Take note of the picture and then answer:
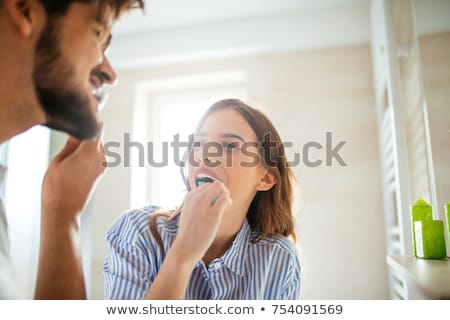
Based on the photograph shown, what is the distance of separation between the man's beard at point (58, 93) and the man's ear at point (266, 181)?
45 cm

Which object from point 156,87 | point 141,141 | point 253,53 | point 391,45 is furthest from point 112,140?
point 391,45

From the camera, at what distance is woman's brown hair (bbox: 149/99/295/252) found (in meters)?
1.02

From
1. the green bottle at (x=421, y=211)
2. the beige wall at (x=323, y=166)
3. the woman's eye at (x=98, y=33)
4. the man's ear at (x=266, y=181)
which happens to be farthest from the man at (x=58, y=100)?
the beige wall at (x=323, y=166)

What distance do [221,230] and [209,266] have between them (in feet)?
0.34

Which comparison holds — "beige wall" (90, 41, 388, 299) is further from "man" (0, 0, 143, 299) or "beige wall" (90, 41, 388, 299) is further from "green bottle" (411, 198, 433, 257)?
"man" (0, 0, 143, 299)

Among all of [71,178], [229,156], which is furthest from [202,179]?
[71,178]

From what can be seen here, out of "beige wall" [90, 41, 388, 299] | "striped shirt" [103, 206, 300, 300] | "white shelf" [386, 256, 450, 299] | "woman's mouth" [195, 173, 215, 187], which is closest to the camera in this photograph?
"white shelf" [386, 256, 450, 299]

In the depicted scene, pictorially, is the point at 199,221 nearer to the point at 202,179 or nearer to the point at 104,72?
the point at 202,179

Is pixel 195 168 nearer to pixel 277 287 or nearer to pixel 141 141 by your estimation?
pixel 277 287

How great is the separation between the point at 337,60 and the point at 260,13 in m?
0.36

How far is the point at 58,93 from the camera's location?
28.5 inches

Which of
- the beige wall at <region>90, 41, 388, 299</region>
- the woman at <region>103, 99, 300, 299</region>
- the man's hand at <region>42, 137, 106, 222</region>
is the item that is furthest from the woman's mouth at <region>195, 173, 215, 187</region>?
the beige wall at <region>90, 41, 388, 299</region>

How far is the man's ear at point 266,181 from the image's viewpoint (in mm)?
1051
